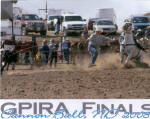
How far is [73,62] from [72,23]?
10.7 meters

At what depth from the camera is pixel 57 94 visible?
905 centimetres

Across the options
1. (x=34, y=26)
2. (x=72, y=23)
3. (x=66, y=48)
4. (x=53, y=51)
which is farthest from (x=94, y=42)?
(x=72, y=23)

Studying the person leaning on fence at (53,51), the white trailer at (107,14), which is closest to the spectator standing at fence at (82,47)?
the person leaning on fence at (53,51)

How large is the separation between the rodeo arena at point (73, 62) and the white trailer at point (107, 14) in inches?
158

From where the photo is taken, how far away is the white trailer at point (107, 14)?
32656mm

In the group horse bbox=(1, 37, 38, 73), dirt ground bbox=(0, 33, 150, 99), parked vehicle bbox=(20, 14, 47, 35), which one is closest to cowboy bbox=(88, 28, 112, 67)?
horse bbox=(1, 37, 38, 73)

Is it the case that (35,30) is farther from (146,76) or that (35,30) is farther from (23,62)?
(146,76)

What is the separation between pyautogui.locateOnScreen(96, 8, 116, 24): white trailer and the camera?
1286 inches

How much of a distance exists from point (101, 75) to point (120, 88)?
242cm

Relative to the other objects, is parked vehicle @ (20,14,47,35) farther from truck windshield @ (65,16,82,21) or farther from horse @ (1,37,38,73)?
horse @ (1,37,38,73)

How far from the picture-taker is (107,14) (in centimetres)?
3347

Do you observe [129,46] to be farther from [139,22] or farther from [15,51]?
[139,22]

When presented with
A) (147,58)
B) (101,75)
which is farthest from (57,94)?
(147,58)

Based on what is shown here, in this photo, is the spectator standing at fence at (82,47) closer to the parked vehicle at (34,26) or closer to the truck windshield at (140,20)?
the parked vehicle at (34,26)
